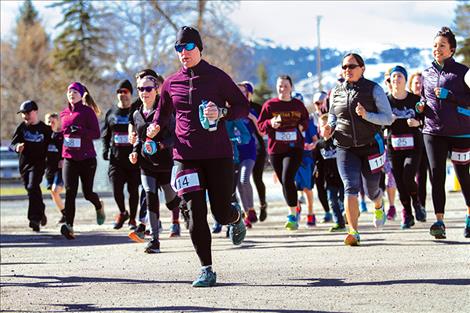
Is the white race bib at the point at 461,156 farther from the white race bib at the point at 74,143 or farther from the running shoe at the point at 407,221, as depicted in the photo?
the white race bib at the point at 74,143

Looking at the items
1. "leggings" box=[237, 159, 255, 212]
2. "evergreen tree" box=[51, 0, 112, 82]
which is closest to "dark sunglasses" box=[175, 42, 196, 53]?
"leggings" box=[237, 159, 255, 212]

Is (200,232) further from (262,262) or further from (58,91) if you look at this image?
(58,91)

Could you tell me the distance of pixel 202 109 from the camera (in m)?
7.91

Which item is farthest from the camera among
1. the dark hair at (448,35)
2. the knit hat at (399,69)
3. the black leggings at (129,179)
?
the black leggings at (129,179)

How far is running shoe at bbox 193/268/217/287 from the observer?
7.78 m

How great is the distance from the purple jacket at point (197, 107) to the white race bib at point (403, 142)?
183 inches

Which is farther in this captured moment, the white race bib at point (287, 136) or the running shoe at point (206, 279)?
the white race bib at point (287, 136)

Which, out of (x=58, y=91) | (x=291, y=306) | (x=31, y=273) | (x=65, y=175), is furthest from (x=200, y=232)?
(x=58, y=91)

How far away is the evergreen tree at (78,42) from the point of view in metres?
64.4

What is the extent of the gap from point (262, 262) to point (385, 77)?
439 centimetres

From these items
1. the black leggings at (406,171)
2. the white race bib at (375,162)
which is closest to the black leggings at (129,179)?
the black leggings at (406,171)

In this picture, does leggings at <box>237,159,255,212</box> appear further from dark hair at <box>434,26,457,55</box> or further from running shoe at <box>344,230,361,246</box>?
dark hair at <box>434,26,457,55</box>

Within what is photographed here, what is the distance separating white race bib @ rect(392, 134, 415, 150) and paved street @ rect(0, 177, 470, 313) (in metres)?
1.06

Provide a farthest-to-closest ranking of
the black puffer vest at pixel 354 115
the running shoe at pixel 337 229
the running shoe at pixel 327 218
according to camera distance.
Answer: the running shoe at pixel 327 218 → the running shoe at pixel 337 229 → the black puffer vest at pixel 354 115
